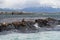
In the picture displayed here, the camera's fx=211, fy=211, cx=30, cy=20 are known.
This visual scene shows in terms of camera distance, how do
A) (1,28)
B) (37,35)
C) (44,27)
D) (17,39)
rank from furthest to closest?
(44,27), (1,28), (37,35), (17,39)

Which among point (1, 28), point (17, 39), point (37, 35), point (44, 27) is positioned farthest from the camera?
point (44, 27)

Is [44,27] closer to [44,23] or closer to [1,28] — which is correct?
[44,23]

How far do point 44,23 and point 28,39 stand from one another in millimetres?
7243

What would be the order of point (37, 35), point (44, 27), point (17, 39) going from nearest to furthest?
point (17, 39)
point (37, 35)
point (44, 27)

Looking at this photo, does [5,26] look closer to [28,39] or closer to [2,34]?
[2,34]

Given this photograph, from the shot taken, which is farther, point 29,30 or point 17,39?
point 29,30

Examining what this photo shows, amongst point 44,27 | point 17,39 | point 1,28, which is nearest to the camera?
point 17,39

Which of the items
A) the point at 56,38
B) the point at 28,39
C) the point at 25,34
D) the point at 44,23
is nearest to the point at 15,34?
the point at 25,34

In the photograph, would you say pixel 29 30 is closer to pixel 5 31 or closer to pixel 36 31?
pixel 36 31

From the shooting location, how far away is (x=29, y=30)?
74.2 ft

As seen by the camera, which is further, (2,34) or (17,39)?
(2,34)

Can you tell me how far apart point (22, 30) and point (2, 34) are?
8.33ft

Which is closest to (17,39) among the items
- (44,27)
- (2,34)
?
(2,34)

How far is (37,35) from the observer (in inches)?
820
